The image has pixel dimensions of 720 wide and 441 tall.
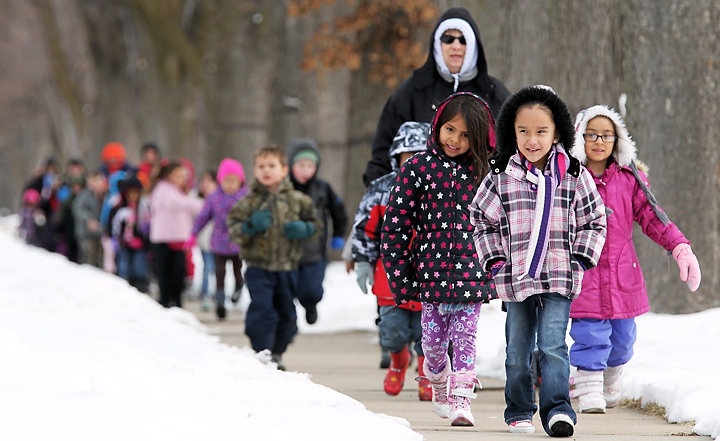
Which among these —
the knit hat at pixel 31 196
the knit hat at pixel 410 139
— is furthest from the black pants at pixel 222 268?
the knit hat at pixel 31 196

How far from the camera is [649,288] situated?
862 centimetres

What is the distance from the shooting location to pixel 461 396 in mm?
5547

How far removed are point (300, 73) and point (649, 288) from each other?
11172mm

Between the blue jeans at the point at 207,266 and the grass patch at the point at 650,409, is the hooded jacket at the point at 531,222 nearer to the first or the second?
the grass patch at the point at 650,409

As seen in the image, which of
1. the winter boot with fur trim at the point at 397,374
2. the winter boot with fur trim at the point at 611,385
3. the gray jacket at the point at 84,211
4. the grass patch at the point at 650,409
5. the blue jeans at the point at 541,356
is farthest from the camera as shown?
the gray jacket at the point at 84,211

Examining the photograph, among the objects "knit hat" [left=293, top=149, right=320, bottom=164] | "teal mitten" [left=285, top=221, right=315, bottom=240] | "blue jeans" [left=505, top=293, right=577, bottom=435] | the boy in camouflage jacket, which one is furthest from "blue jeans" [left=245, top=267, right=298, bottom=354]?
"blue jeans" [left=505, top=293, right=577, bottom=435]

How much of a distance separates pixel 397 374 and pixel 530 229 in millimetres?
2087

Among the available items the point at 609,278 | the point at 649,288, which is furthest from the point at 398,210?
the point at 649,288

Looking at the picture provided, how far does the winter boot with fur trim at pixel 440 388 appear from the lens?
19.0 ft

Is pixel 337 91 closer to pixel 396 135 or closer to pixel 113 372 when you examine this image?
pixel 396 135

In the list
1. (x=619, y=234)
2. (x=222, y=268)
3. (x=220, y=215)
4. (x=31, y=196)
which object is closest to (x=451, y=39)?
(x=619, y=234)

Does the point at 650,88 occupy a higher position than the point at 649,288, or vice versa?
the point at 650,88

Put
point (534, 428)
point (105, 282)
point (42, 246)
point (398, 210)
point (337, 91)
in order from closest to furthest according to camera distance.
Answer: point (534, 428)
point (398, 210)
point (105, 282)
point (337, 91)
point (42, 246)

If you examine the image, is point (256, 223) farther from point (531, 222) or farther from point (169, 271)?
A: point (169, 271)
